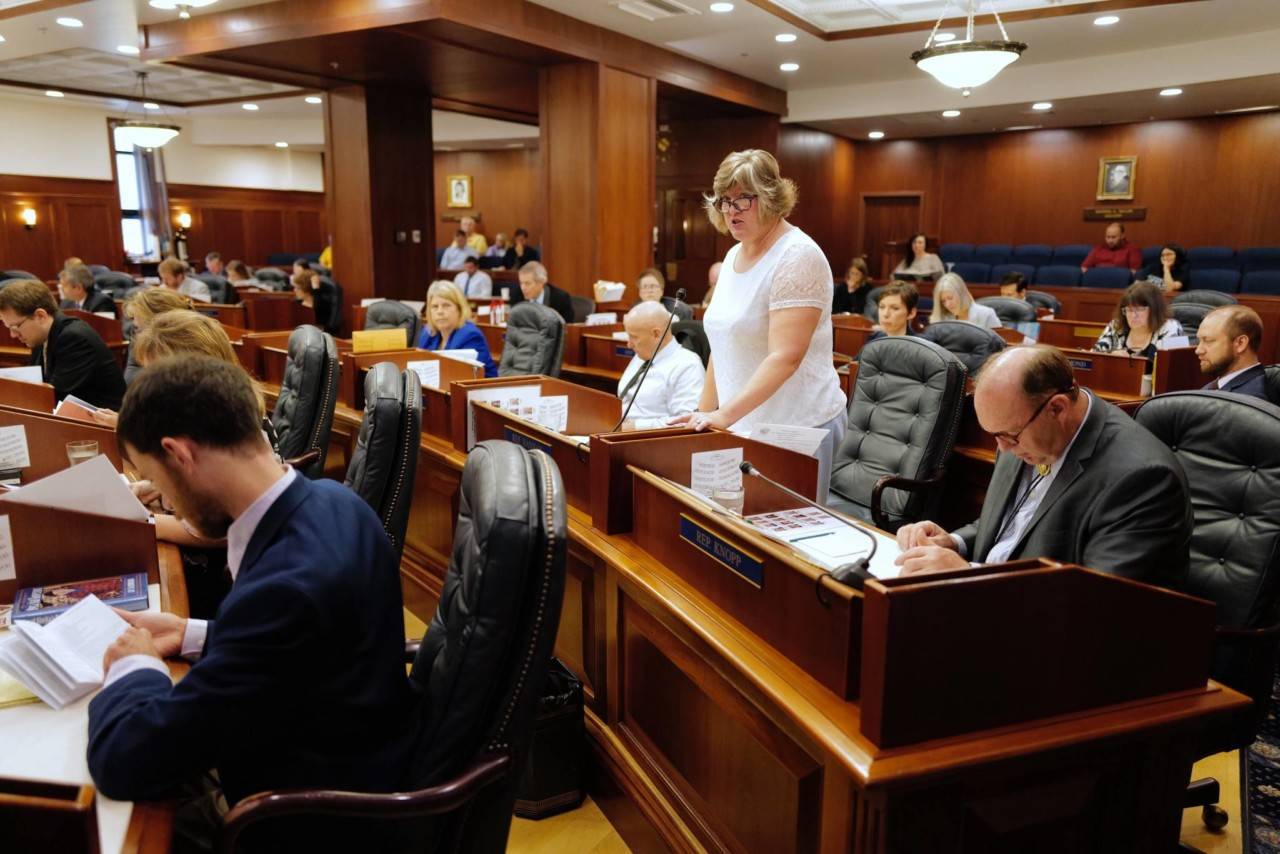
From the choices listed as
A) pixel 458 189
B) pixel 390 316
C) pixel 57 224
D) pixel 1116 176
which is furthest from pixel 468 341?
pixel 57 224

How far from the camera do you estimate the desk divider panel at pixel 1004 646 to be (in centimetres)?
120

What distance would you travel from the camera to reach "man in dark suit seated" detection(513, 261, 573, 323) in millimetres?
6258

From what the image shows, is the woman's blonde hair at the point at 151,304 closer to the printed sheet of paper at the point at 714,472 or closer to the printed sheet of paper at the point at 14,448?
the printed sheet of paper at the point at 14,448

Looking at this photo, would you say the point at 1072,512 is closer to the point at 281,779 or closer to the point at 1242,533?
the point at 1242,533

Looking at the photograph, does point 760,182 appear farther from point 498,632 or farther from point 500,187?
point 500,187

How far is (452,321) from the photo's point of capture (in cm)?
457

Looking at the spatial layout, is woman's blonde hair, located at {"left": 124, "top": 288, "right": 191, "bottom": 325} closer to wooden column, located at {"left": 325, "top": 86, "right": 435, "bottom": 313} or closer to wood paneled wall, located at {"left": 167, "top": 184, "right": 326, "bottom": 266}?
wooden column, located at {"left": 325, "top": 86, "right": 435, "bottom": 313}

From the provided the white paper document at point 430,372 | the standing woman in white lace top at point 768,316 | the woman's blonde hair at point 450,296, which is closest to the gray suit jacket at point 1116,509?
the standing woman in white lace top at point 768,316

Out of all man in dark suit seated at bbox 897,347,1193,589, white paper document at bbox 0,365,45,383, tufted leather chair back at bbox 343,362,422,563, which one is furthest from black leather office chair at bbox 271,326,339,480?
man in dark suit seated at bbox 897,347,1193,589

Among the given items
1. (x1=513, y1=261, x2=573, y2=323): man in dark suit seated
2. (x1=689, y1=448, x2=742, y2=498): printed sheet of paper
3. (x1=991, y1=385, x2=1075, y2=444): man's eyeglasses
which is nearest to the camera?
(x1=991, y1=385, x2=1075, y2=444): man's eyeglasses

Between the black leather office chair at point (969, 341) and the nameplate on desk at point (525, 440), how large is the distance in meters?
2.20

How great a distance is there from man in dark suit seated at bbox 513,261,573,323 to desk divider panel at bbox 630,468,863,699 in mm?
4313

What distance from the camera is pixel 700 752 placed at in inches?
67.9

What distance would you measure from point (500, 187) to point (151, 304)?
41.2 ft
